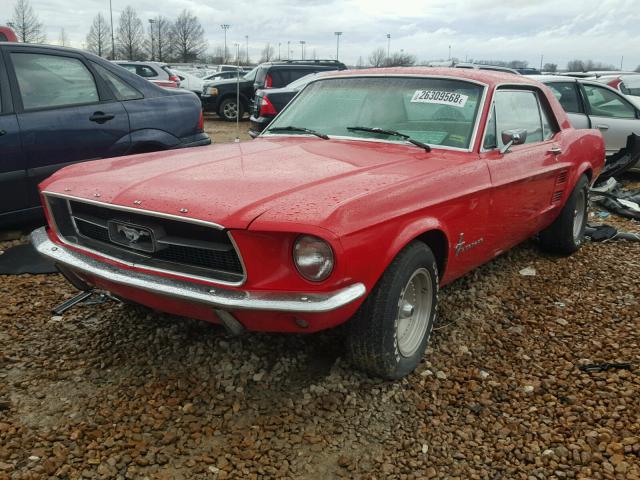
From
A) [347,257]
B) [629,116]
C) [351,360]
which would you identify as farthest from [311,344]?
[629,116]

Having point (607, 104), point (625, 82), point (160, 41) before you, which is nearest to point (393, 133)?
point (607, 104)

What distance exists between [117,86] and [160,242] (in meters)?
3.16

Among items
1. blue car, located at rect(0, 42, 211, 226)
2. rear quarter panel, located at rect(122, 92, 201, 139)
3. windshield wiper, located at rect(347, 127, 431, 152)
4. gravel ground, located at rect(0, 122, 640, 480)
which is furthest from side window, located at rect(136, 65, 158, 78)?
windshield wiper, located at rect(347, 127, 431, 152)

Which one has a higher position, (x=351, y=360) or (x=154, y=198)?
(x=154, y=198)

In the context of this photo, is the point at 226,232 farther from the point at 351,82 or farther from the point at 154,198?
the point at 351,82

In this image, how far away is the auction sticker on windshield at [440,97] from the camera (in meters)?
3.40

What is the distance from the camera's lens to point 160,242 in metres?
2.41

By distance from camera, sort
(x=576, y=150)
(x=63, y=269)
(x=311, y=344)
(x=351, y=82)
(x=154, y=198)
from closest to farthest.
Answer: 1. (x=154, y=198)
2. (x=63, y=269)
3. (x=311, y=344)
4. (x=351, y=82)
5. (x=576, y=150)

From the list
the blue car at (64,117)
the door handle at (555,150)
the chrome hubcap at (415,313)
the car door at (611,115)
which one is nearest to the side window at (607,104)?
the car door at (611,115)

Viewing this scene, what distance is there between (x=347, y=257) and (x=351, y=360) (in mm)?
664

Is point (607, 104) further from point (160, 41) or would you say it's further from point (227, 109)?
point (160, 41)

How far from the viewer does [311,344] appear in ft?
10.00

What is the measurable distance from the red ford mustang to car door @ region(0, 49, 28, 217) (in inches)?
60.4

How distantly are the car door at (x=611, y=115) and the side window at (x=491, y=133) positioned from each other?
4823 mm
